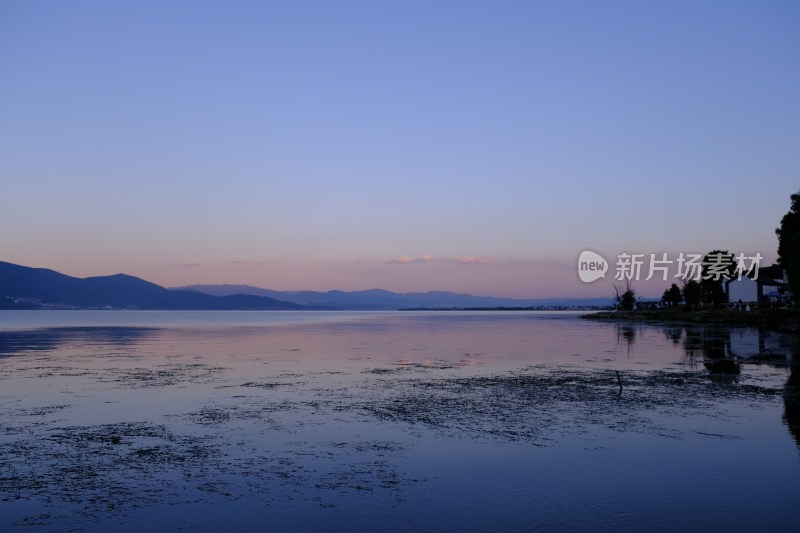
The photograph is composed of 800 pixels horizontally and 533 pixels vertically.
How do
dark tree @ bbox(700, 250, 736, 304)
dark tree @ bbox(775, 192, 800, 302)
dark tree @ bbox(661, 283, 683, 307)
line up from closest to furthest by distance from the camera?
dark tree @ bbox(775, 192, 800, 302) → dark tree @ bbox(700, 250, 736, 304) → dark tree @ bbox(661, 283, 683, 307)

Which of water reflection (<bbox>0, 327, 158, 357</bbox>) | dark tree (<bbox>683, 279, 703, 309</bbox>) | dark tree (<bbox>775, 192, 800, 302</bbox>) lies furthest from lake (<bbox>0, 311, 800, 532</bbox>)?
dark tree (<bbox>683, 279, 703, 309</bbox>)

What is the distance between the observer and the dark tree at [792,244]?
75.3 metres

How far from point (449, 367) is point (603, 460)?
23.3 m

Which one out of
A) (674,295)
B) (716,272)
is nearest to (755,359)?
(716,272)

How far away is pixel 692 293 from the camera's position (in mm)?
153750

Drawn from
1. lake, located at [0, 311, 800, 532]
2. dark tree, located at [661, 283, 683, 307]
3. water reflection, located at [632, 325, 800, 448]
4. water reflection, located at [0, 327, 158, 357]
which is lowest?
water reflection, located at [0, 327, 158, 357]

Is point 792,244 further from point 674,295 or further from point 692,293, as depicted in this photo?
point 674,295

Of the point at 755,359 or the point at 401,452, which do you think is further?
the point at 755,359

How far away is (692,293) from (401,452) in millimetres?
156232

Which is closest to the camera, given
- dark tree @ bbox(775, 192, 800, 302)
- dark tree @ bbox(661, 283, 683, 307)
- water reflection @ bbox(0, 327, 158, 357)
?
water reflection @ bbox(0, 327, 158, 357)

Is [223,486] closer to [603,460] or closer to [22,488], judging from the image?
[22,488]

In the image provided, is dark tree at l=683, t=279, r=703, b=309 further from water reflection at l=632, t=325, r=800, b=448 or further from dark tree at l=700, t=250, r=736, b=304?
water reflection at l=632, t=325, r=800, b=448

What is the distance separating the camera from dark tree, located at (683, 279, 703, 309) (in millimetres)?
153125

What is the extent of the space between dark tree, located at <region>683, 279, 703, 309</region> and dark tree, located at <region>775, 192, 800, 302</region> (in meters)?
56.5
